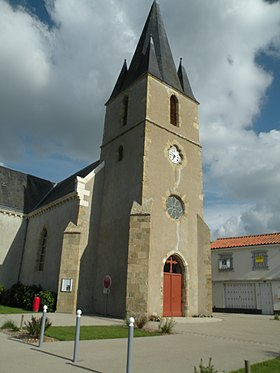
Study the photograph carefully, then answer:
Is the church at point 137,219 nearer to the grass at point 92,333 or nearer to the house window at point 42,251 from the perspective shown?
the house window at point 42,251

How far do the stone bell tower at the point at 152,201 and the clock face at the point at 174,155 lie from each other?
0.07 m

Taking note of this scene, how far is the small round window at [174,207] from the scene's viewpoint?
694 inches

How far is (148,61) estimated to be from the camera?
20.5 meters

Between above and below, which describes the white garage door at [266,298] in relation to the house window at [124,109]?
below

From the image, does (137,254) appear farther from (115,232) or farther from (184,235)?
(184,235)

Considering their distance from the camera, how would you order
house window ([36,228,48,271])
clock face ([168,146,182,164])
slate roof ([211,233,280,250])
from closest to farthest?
clock face ([168,146,182,164]), house window ([36,228,48,271]), slate roof ([211,233,280,250])

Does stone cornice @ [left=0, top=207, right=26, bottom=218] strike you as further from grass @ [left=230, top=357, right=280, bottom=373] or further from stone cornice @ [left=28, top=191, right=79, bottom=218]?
grass @ [left=230, top=357, right=280, bottom=373]

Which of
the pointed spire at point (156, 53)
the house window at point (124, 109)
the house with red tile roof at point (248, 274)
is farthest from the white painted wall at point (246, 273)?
the house window at point (124, 109)

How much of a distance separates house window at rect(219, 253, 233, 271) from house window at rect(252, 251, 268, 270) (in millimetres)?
2208

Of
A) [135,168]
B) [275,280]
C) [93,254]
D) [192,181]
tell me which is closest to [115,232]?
[93,254]

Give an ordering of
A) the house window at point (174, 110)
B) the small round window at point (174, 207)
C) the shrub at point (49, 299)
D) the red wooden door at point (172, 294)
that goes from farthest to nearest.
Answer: the house window at point (174, 110), the small round window at point (174, 207), the shrub at point (49, 299), the red wooden door at point (172, 294)

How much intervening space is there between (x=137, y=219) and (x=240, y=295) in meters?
16.7

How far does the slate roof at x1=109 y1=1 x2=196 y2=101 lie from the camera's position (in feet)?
68.3

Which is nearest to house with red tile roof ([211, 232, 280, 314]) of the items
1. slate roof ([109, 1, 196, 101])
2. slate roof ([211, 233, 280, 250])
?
slate roof ([211, 233, 280, 250])
